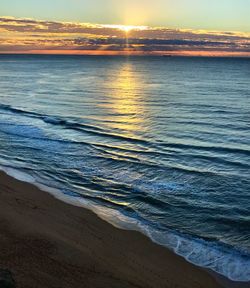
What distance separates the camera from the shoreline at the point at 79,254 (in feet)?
35.0

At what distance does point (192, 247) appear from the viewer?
533 inches

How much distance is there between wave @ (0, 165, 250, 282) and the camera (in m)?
12.1

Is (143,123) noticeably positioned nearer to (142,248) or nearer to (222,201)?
(222,201)

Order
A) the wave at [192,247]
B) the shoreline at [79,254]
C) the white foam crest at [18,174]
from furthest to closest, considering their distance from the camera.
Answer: the white foam crest at [18,174] < the wave at [192,247] < the shoreline at [79,254]

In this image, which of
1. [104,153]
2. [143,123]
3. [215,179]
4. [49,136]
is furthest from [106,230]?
[143,123]

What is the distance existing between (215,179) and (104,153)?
294 inches

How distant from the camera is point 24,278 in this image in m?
10.2

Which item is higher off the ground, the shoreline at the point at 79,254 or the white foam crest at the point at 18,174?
the shoreline at the point at 79,254

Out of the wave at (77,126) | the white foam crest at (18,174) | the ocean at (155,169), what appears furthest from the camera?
the wave at (77,126)

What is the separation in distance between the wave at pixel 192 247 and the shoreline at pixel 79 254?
37cm

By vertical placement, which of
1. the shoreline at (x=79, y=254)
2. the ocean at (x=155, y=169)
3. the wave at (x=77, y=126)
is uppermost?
the shoreline at (x=79, y=254)

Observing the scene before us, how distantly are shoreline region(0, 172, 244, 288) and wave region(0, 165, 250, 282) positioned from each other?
1.23 ft

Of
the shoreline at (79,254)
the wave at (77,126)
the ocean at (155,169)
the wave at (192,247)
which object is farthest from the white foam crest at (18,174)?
the wave at (77,126)

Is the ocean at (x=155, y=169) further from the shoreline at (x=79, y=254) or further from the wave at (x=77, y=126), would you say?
the shoreline at (x=79, y=254)
